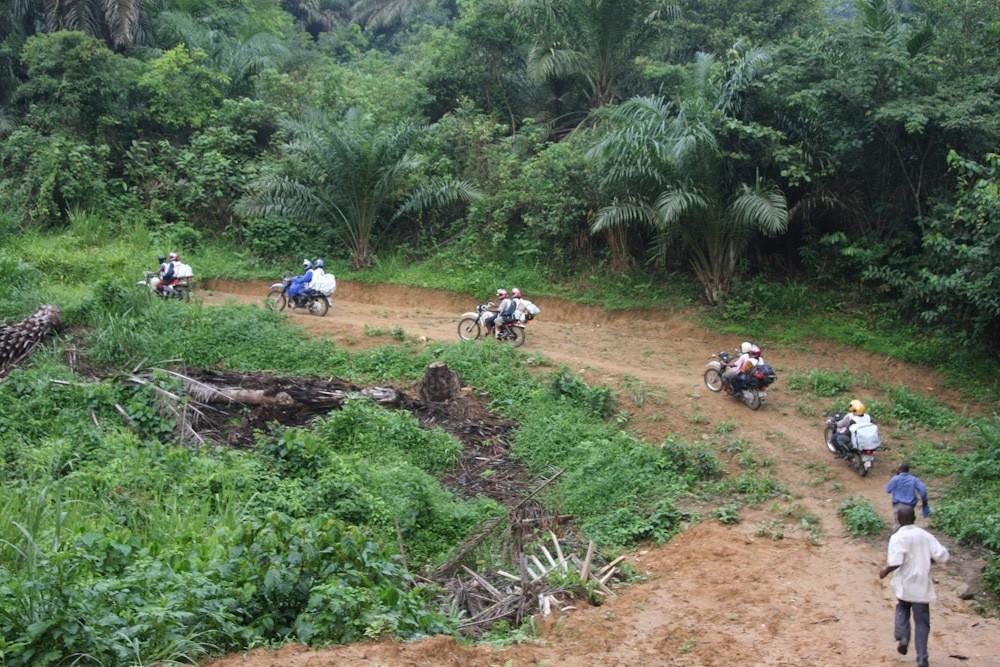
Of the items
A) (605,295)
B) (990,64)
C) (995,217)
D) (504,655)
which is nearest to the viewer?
(504,655)

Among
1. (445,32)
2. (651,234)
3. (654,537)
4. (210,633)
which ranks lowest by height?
(654,537)

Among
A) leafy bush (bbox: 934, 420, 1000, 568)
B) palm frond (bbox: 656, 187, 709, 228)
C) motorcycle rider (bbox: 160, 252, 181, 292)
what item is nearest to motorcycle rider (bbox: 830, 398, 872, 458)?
leafy bush (bbox: 934, 420, 1000, 568)

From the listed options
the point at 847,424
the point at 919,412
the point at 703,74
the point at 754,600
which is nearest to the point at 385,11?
the point at 703,74

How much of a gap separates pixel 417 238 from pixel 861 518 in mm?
14733

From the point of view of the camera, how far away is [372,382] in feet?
51.4

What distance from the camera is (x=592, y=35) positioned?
76.9 feet

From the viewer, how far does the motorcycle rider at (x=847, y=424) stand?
39.8ft

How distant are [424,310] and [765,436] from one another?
364 inches

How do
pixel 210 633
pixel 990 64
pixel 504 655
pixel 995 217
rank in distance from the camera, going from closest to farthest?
1. pixel 210 633
2. pixel 504 655
3. pixel 995 217
4. pixel 990 64

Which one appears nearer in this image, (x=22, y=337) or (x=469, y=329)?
(x=22, y=337)

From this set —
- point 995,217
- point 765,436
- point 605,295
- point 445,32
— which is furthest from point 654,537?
point 445,32

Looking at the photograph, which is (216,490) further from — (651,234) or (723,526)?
(651,234)

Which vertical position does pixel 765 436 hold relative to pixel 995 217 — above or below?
below

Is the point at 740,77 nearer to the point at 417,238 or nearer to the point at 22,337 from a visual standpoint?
the point at 417,238
